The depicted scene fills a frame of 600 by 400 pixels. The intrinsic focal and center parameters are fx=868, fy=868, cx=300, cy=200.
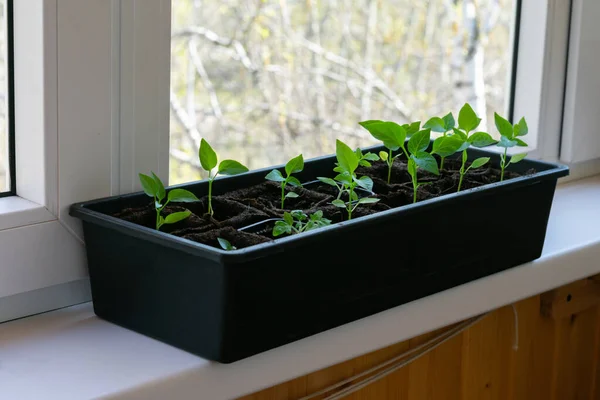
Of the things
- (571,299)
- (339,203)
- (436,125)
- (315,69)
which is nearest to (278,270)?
(339,203)

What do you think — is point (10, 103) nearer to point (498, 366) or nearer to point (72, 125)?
point (72, 125)

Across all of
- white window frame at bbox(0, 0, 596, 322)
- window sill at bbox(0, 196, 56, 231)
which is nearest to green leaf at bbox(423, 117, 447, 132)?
white window frame at bbox(0, 0, 596, 322)

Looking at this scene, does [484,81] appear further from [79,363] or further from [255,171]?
[79,363]

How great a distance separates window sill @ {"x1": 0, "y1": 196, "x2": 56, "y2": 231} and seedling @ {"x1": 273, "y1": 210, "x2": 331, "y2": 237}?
0.26 meters

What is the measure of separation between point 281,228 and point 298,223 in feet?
0.11

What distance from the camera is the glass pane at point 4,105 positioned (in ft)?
3.14

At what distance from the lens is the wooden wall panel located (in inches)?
46.2

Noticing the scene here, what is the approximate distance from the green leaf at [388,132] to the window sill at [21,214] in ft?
1.30

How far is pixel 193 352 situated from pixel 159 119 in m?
0.30

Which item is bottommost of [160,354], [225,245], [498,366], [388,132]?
[498,366]

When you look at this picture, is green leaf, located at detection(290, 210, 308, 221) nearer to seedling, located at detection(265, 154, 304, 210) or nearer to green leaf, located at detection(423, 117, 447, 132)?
seedling, located at detection(265, 154, 304, 210)

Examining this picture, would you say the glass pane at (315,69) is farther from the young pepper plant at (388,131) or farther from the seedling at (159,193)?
the seedling at (159,193)

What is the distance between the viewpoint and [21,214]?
3.08 ft

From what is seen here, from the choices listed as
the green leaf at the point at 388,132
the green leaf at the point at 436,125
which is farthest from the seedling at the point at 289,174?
the green leaf at the point at 436,125
